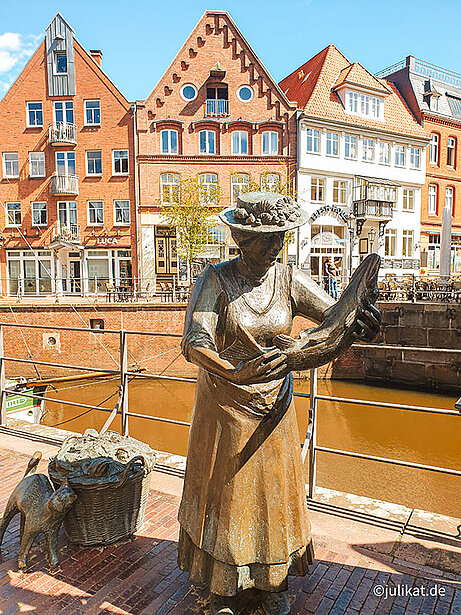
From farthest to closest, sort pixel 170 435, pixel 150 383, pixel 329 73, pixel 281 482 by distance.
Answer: pixel 329 73 < pixel 150 383 < pixel 170 435 < pixel 281 482

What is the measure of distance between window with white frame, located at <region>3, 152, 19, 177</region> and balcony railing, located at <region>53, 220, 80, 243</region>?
3.58 m

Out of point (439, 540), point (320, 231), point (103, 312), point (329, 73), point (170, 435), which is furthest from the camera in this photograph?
point (329, 73)

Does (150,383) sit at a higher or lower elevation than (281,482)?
lower

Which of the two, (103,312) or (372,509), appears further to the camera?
(103,312)

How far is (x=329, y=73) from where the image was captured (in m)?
28.9

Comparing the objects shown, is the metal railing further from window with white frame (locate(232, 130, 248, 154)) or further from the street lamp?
the street lamp

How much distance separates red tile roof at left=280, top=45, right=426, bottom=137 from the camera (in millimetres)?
27062

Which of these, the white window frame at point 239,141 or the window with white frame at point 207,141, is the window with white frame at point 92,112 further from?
the white window frame at point 239,141

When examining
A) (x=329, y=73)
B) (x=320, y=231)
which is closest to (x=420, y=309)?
(x=320, y=231)

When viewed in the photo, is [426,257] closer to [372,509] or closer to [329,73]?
[329,73]

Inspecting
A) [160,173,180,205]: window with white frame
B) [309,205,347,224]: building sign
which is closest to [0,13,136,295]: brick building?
[160,173,180,205]: window with white frame

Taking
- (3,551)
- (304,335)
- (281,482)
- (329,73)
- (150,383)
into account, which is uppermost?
(329,73)

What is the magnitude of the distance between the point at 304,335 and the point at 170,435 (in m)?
A: 9.52

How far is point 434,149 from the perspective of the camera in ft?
106
